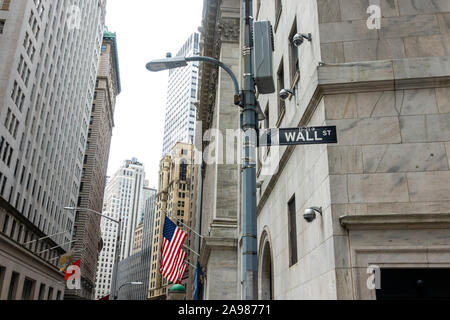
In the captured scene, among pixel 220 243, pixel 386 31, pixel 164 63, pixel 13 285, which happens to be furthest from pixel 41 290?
pixel 386 31

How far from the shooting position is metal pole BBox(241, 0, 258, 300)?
7.03 meters

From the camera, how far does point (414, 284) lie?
779 centimetres

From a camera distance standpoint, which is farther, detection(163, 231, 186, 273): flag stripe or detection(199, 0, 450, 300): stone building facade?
detection(163, 231, 186, 273): flag stripe

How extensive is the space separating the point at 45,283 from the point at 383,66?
57.8 metres

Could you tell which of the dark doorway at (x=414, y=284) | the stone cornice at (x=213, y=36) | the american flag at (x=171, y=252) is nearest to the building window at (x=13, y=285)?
the stone cornice at (x=213, y=36)

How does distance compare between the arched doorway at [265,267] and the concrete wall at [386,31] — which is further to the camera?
the arched doorway at [265,267]

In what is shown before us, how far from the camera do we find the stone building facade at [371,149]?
8023 mm

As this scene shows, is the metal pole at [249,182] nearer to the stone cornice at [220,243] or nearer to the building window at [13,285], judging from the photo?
the stone cornice at [220,243]

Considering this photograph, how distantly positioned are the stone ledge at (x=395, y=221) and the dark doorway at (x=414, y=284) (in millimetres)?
812

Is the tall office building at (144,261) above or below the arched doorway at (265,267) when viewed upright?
above

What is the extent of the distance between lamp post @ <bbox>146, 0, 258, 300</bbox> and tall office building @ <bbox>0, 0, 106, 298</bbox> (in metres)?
39.1

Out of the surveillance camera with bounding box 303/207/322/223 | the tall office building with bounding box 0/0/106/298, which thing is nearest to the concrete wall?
the surveillance camera with bounding box 303/207/322/223

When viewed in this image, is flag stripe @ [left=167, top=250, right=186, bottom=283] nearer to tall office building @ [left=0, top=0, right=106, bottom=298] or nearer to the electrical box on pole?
the electrical box on pole
